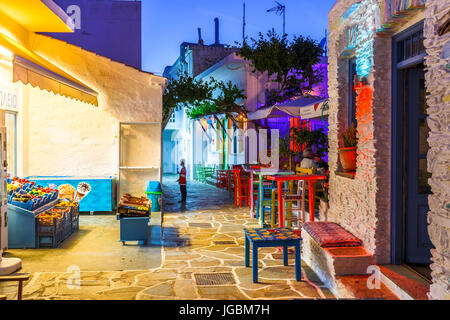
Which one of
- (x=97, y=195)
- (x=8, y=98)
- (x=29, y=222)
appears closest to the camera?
(x=29, y=222)

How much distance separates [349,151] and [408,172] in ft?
3.81

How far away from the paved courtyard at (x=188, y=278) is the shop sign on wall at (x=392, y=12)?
3386 mm

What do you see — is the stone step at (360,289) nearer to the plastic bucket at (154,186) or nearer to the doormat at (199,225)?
the doormat at (199,225)

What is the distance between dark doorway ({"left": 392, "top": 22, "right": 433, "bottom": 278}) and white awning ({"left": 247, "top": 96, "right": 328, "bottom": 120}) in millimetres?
3357

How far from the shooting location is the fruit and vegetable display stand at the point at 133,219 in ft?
26.1

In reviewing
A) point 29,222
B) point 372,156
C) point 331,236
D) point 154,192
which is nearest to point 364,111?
point 372,156

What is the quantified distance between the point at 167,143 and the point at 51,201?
24.7 m

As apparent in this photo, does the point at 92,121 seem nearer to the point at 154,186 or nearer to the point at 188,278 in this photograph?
the point at 154,186

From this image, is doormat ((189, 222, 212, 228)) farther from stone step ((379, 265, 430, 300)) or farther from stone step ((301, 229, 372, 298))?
stone step ((379, 265, 430, 300))

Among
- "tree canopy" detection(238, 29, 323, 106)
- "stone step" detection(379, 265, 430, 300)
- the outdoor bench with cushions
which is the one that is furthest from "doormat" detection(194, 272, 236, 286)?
"tree canopy" detection(238, 29, 323, 106)

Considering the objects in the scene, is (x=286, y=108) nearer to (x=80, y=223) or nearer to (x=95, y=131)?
(x=95, y=131)

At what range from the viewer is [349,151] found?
6.29m

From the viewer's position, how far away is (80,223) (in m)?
10.4
